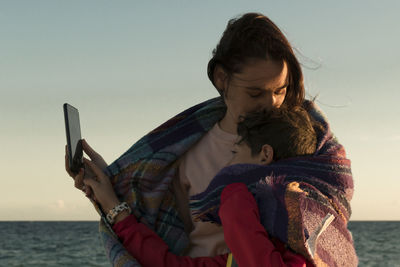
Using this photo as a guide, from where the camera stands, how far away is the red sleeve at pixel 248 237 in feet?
6.15

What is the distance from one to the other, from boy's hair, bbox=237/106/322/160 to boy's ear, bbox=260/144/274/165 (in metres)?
0.01

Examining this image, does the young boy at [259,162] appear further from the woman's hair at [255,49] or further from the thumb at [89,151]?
the thumb at [89,151]

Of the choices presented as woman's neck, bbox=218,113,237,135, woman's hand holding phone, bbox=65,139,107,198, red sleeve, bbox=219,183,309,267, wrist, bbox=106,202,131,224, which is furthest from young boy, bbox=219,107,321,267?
woman's hand holding phone, bbox=65,139,107,198

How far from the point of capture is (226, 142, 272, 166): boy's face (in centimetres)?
218

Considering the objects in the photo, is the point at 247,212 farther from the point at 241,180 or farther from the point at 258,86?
the point at 258,86

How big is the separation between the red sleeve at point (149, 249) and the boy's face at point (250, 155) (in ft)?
1.67

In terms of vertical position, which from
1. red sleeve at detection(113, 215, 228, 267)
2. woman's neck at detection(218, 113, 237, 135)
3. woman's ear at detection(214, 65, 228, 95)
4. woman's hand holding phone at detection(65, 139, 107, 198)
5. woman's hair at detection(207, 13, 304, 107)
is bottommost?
red sleeve at detection(113, 215, 228, 267)

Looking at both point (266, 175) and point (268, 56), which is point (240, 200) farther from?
point (268, 56)

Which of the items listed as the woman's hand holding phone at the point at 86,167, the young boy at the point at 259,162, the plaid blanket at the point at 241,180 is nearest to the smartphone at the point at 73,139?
the woman's hand holding phone at the point at 86,167

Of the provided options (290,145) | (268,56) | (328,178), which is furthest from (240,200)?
(268,56)

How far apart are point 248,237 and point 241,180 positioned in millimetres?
315

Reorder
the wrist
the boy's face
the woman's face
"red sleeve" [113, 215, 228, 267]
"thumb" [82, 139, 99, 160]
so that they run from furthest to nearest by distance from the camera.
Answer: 1. "thumb" [82, 139, 99, 160]
2. the wrist
3. "red sleeve" [113, 215, 228, 267]
4. the woman's face
5. the boy's face

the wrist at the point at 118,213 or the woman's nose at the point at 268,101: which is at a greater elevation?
the woman's nose at the point at 268,101

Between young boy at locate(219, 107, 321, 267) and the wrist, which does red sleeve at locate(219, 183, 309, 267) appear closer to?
young boy at locate(219, 107, 321, 267)
